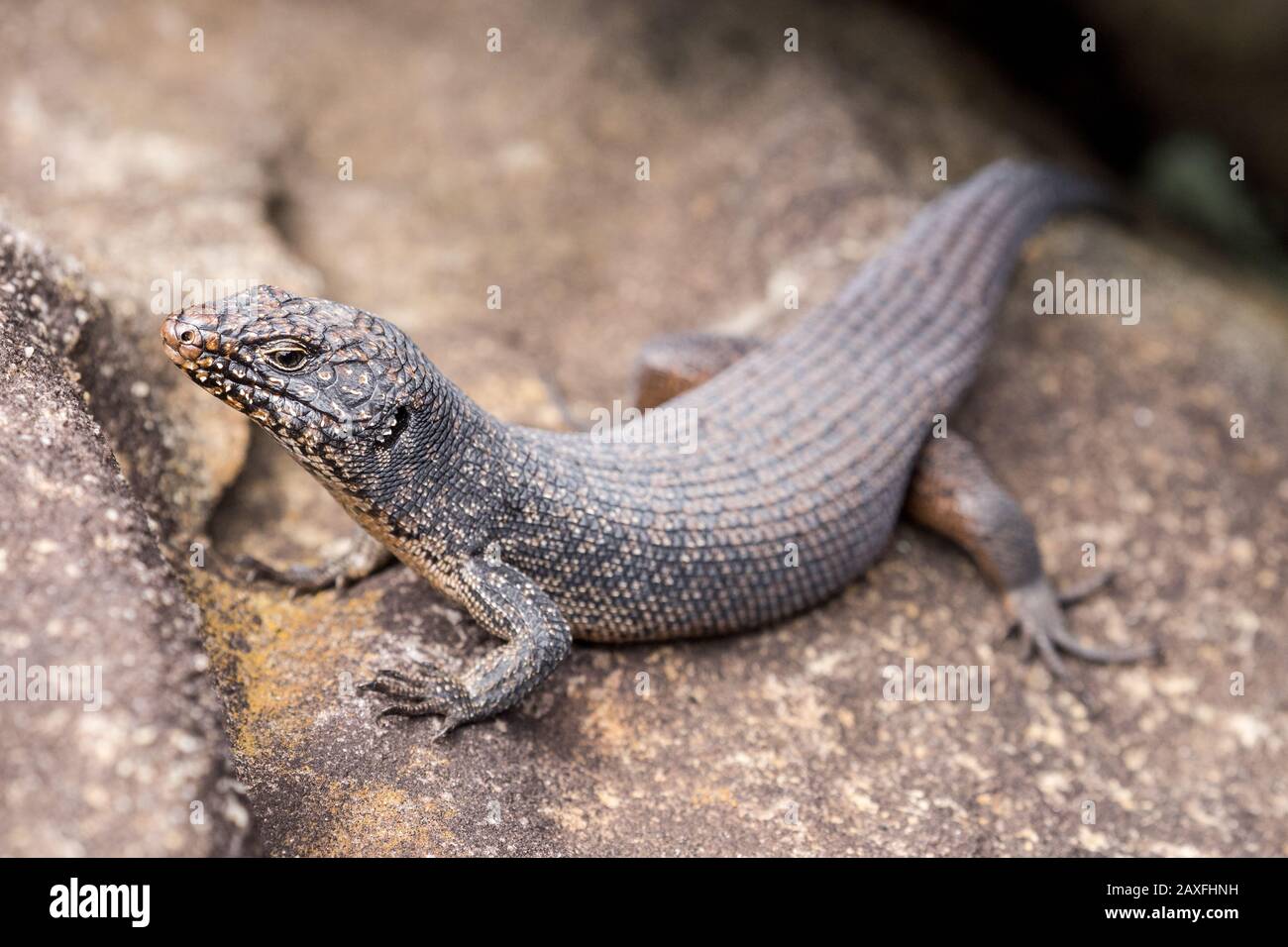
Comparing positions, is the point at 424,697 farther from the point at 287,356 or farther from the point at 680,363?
the point at 680,363

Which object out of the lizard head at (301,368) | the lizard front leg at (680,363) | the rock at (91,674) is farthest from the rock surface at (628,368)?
the lizard head at (301,368)

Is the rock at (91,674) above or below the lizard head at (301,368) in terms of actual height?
below

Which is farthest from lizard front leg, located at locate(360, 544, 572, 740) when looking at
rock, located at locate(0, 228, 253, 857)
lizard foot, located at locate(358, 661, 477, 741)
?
rock, located at locate(0, 228, 253, 857)

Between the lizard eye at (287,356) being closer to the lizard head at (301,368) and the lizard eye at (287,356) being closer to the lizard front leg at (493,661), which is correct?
the lizard head at (301,368)

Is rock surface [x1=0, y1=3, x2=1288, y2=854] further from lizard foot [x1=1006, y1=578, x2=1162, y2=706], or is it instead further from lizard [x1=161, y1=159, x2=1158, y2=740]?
lizard [x1=161, y1=159, x2=1158, y2=740]

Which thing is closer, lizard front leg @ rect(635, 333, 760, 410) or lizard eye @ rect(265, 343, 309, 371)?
lizard eye @ rect(265, 343, 309, 371)

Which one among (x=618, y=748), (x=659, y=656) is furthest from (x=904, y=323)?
(x=618, y=748)
